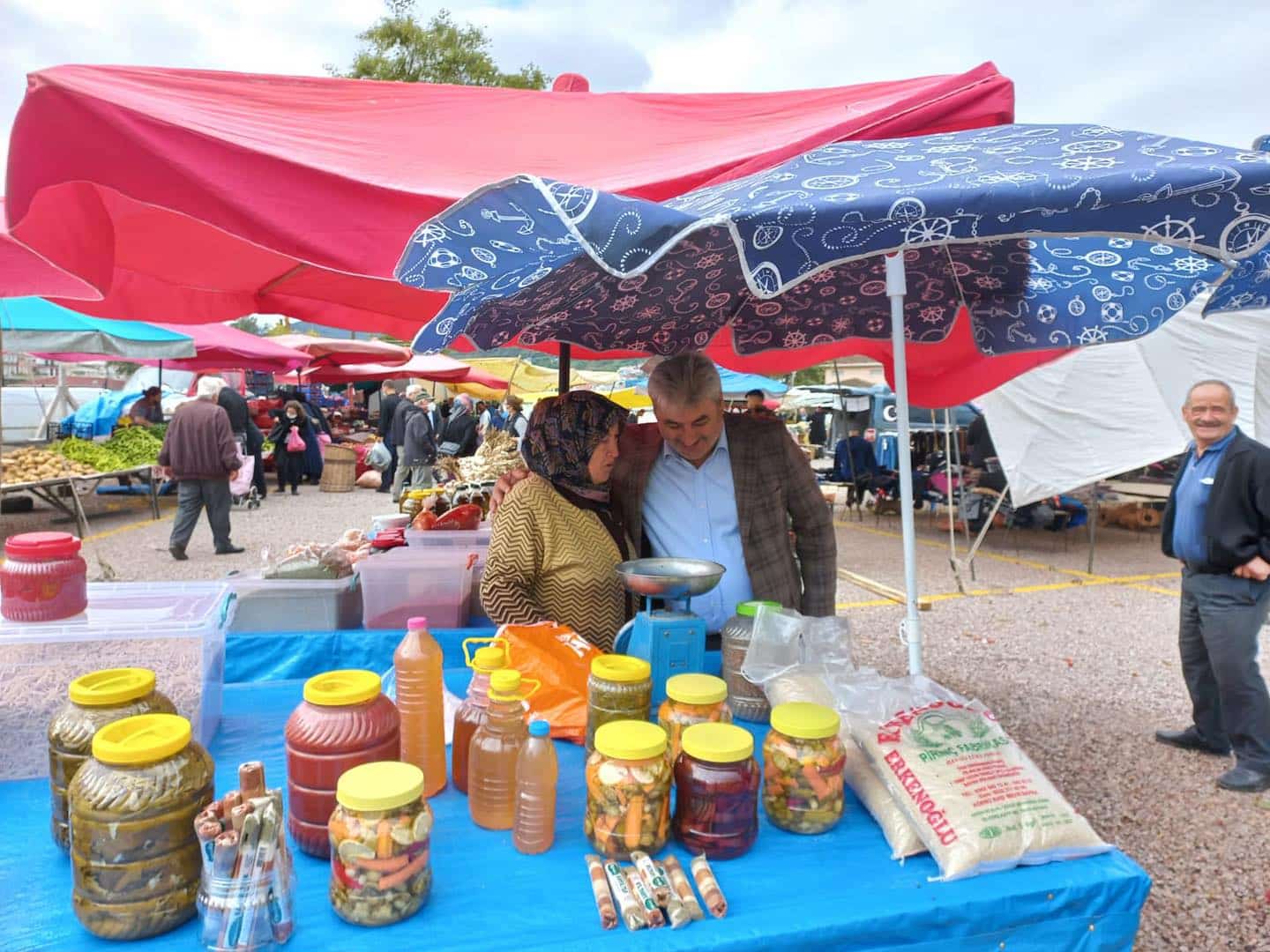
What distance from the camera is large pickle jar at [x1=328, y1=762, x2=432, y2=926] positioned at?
1.26m

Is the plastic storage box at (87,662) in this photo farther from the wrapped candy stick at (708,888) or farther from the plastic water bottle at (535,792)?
the wrapped candy stick at (708,888)

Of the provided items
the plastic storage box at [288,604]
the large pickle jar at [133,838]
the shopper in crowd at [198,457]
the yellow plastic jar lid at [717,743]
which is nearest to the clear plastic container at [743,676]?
the yellow plastic jar lid at [717,743]

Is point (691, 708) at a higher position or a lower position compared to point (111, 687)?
lower

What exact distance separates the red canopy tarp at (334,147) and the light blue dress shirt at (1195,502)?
277 centimetres

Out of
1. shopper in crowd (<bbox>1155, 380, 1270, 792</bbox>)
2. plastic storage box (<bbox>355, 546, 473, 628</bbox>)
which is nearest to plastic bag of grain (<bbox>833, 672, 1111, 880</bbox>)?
plastic storage box (<bbox>355, 546, 473, 628</bbox>)

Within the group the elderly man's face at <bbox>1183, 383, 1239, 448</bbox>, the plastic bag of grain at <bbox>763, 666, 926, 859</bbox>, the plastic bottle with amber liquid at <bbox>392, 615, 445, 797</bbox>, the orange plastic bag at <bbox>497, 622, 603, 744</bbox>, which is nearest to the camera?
the plastic bag of grain at <bbox>763, 666, 926, 859</bbox>

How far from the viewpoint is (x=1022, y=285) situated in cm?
287

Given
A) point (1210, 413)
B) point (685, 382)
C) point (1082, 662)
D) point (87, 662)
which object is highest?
point (685, 382)

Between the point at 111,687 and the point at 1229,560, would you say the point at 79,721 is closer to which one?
the point at 111,687

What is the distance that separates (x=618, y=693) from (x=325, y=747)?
63 centimetres

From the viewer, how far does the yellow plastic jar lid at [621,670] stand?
1.74 meters

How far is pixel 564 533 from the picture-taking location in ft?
8.26

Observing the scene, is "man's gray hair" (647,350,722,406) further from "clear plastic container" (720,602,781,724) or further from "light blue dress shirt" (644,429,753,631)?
"clear plastic container" (720,602,781,724)

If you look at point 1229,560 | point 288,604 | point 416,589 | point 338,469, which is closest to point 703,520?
point 416,589
